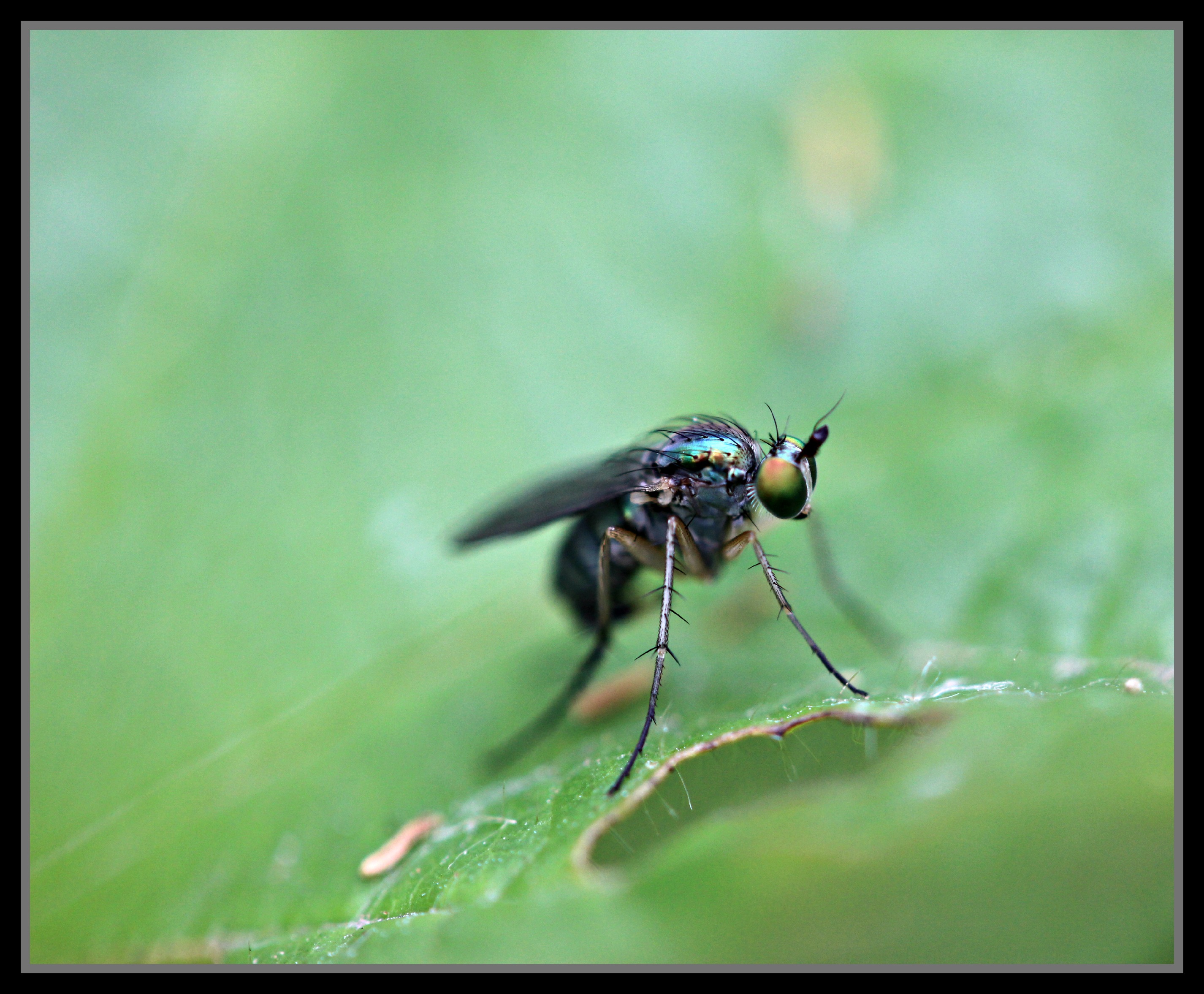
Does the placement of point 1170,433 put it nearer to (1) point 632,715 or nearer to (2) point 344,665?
(1) point 632,715

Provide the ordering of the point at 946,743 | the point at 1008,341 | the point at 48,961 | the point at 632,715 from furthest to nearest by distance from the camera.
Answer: the point at 1008,341 → the point at 632,715 → the point at 48,961 → the point at 946,743

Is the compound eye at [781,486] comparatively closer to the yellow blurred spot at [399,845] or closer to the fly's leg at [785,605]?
the fly's leg at [785,605]

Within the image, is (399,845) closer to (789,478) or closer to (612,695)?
(612,695)

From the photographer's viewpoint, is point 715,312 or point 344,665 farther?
point 715,312

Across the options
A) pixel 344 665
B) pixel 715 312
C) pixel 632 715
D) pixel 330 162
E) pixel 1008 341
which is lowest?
pixel 632 715

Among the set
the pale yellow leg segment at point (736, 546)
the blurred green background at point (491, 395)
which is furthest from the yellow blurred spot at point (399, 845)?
the pale yellow leg segment at point (736, 546)

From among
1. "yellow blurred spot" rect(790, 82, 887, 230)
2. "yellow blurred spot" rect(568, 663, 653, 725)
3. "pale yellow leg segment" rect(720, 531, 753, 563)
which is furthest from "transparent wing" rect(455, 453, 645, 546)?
"yellow blurred spot" rect(790, 82, 887, 230)

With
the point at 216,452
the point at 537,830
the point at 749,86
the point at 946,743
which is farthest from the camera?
the point at 749,86

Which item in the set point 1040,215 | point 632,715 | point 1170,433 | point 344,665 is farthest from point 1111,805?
point 1040,215
